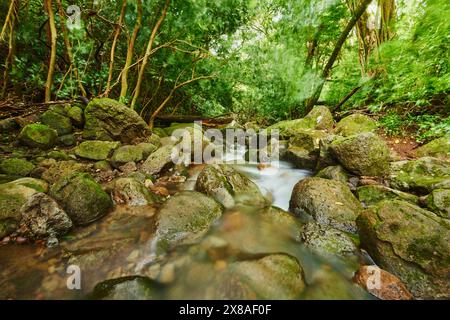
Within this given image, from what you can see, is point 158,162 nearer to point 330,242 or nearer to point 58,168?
point 58,168

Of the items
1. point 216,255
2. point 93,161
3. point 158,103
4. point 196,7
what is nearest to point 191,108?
point 158,103

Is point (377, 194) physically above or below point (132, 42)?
below

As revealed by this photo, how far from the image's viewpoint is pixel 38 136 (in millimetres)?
4598

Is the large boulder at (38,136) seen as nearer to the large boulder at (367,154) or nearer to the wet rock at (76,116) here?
the wet rock at (76,116)

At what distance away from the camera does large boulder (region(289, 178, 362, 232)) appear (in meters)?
3.25

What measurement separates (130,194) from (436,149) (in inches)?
234

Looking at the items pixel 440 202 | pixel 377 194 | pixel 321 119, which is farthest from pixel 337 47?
pixel 440 202

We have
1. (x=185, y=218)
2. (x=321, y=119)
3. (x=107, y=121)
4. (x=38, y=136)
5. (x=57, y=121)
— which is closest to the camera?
(x=185, y=218)

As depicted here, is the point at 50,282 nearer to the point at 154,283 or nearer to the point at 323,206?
the point at 154,283

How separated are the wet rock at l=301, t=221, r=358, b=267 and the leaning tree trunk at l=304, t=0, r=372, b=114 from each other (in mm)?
6166

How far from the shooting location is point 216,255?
2826mm

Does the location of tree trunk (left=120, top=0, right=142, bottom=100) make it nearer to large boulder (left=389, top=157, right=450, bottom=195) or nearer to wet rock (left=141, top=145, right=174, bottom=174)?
wet rock (left=141, top=145, right=174, bottom=174)
